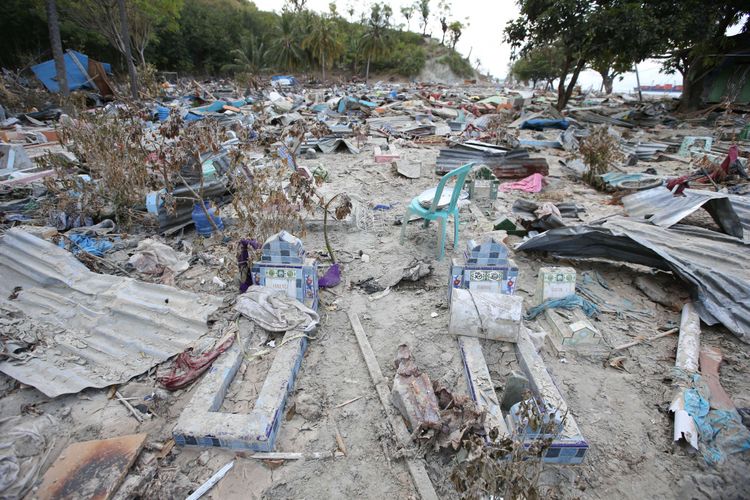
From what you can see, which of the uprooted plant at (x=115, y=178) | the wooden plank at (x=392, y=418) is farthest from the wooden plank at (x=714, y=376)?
the uprooted plant at (x=115, y=178)

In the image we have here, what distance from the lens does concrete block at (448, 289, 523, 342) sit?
9.01 feet

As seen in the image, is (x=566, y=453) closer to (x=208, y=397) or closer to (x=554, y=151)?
(x=208, y=397)

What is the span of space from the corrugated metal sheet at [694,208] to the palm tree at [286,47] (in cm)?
3120

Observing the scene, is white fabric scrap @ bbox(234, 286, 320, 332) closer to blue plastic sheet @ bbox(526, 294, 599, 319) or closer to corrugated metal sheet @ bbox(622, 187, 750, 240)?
blue plastic sheet @ bbox(526, 294, 599, 319)

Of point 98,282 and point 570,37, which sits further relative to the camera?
point 570,37

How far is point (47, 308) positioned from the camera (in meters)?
3.14

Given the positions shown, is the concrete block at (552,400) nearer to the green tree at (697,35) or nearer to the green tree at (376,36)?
the green tree at (697,35)

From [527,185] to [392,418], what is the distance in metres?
5.96

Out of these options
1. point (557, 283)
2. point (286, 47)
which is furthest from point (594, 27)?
point (286, 47)

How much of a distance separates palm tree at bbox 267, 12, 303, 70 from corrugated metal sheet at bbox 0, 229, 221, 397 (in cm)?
3076

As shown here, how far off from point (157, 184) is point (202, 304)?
103 inches

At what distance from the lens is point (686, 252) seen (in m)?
3.44

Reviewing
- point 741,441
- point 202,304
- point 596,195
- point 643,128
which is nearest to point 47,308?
point 202,304

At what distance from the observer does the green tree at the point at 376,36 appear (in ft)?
106
